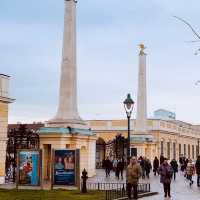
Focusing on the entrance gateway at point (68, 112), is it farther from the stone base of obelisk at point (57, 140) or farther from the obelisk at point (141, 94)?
the obelisk at point (141, 94)

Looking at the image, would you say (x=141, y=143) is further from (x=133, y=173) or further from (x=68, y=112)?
(x=133, y=173)

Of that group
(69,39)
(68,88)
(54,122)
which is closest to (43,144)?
(54,122)

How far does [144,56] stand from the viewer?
47.5 meters

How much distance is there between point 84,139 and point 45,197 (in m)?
13.8

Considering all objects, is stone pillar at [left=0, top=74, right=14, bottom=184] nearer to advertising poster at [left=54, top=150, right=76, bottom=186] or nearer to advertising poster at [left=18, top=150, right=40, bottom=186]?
advertising poster at [left=18, top=150, right=40, bottom=186]

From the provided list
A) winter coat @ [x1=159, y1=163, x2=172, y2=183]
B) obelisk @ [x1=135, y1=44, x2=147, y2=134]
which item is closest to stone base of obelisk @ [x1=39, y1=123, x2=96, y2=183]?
winter coat @ [x1=159, y1=163, x2=172, y2=183]

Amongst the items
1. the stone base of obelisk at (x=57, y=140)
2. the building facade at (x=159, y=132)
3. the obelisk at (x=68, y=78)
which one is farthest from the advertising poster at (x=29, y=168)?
the building facade at (x=159, y=132)

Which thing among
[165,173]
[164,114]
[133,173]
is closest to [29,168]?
[133,173]

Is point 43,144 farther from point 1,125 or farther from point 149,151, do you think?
point 149,151

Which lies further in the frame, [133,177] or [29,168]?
[29,168]

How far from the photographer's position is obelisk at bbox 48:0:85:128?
3203 cm

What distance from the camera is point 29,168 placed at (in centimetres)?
2302

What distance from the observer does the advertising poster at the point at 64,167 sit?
22.0 metres

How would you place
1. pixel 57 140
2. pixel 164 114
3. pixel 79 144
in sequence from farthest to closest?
pixel 164 114 < pixel 79 144 < pixel 57 140
